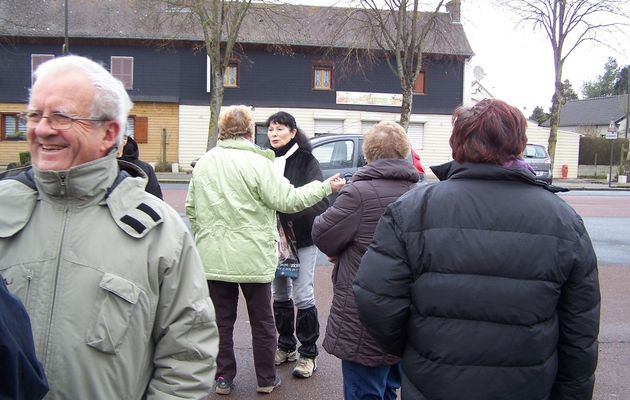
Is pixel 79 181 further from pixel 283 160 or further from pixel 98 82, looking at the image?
pixel 283 160

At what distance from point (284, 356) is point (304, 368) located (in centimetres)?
36

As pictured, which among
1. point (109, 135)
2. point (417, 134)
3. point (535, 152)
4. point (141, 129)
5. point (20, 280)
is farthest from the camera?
point (417, 134)

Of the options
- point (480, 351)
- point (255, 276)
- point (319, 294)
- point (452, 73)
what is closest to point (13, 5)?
point (452, 73)

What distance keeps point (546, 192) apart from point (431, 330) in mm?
671

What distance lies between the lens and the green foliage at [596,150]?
39219 mm

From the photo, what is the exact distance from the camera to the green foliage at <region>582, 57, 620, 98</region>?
8089 centimetres

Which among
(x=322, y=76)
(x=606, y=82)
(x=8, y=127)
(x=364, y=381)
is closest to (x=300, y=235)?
(x=364, y=381)

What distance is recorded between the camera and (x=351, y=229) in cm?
342

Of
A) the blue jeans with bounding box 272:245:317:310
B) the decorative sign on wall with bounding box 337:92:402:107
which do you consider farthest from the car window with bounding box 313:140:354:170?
the decorative sign on wall with bounding box 337:92:402:107

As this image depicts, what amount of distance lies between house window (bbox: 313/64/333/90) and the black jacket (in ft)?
97.9

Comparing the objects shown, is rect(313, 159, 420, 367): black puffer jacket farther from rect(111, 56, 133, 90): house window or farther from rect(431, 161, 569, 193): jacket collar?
rect(111, 56, 133, 90): house window

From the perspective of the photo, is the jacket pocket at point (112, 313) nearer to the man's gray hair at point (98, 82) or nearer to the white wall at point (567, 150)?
the man's gray hair at point (98, 82)

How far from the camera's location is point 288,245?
471 centimetres

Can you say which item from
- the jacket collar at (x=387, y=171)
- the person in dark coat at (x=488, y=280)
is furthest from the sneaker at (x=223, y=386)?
the person in dark coat at (x=488, y=280)
